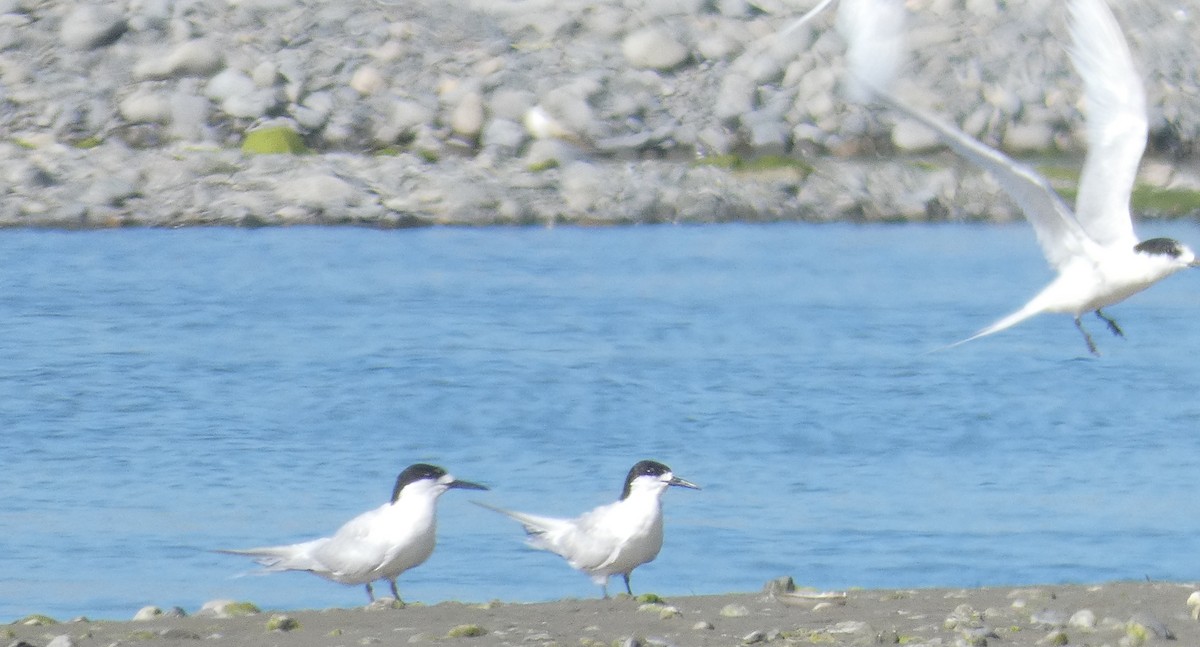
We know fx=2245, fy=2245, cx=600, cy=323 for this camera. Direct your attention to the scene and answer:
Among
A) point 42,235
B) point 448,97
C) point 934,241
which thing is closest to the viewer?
point 42,235

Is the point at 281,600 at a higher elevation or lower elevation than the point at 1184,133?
lower

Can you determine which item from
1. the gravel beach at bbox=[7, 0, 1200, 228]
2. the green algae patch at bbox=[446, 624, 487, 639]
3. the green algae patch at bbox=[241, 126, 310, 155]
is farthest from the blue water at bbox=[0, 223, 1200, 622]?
the green algae patch at bbox=[446, 624, 487, 639]

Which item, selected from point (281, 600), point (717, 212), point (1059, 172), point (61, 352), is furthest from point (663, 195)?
point (281, 600)

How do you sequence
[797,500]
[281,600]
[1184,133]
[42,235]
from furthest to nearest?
[1184,133] → [42,235] → [797,500] → [281,600]

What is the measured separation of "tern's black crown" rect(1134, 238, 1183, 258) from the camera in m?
9.27

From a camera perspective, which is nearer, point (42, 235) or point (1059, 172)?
point (42, 235)

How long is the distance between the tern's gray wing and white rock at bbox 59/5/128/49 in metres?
18.7

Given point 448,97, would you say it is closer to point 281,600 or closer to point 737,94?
point 737,94

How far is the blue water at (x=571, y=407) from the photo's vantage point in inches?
393

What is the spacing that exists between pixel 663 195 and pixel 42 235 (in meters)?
6.54

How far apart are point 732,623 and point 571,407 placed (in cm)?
708

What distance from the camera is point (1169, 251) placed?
9.29 m

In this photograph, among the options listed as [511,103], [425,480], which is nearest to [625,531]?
[425,480]

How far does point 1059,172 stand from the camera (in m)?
26.0
